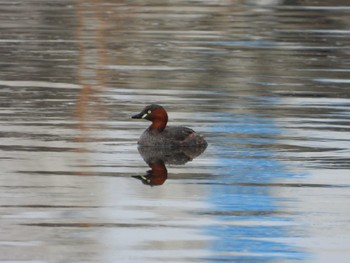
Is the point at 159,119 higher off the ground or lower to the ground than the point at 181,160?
higher

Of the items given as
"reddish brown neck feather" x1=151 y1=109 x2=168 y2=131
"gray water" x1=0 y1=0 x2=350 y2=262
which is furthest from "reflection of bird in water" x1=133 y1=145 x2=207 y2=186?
"reddish brown neck feather" x1=151 y1=109 x2=168 y2=131

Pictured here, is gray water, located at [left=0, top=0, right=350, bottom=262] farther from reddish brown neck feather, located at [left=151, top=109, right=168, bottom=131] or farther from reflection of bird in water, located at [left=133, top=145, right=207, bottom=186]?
reddish brown neck feather, located at [left=151, top=109, right=168, bottom=131]

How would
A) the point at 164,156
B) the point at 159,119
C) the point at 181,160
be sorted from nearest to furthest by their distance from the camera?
the point at 181,160 < the point at 164,156 < the point at 159,119

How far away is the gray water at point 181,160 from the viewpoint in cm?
1135

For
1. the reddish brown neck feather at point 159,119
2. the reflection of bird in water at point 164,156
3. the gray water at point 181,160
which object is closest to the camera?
the gray water at point 181,160

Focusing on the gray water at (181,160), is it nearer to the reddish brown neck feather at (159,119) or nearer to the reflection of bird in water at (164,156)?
the reflection of bird in water at (164,156)

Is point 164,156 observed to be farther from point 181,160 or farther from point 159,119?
point 159,119

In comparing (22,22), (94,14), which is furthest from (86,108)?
(94,14)

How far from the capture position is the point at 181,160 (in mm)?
15703

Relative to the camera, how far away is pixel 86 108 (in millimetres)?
19109

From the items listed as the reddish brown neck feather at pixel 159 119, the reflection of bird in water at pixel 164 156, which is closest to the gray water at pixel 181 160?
the reflection of bird in water at pixel 164 156

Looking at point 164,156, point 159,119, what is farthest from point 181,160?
point 159,119

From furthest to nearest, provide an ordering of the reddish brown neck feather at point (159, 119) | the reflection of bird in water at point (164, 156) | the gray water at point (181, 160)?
the reddish brown neck feather at point (159, 119) → the reflection of bird in water at point (164, 156) → the gray water at point (181, 160)

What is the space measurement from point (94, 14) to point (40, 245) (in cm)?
2470
